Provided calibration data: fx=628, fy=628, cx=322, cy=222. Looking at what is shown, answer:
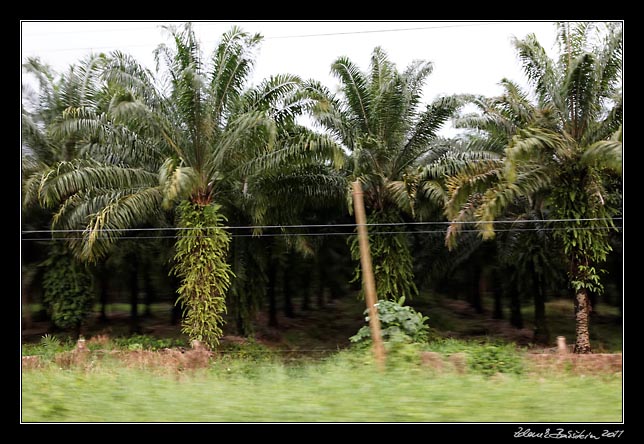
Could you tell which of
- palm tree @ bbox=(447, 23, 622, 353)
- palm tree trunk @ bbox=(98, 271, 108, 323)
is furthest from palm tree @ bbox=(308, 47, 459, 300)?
palm tree trunk @ bbox=(98, 271, 108, 323)

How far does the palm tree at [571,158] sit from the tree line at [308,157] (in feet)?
0.11

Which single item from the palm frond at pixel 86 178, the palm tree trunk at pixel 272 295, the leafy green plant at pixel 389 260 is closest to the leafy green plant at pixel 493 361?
the leafy green plant at pixel 389 260

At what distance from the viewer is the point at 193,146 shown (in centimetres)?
1452

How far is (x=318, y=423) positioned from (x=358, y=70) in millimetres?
10569

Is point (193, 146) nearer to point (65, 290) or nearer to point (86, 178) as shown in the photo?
point (86, 178)

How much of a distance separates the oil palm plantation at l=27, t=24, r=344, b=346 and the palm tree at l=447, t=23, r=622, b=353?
11.6 ft

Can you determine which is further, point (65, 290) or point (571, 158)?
point (65, 290)

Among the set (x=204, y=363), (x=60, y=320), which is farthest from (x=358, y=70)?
(x=60, y=320)

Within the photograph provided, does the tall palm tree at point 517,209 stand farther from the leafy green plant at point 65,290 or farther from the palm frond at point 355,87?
the leafy green plant at point 65,290

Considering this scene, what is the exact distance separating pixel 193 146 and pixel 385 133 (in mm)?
4803

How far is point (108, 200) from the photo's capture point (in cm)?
1517

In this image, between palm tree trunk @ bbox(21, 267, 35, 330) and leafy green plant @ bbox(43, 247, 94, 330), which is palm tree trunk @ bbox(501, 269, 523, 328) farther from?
palm tree trunk @ bbox(21, 267, 35, 330)

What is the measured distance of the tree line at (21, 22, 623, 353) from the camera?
1349 centimetres

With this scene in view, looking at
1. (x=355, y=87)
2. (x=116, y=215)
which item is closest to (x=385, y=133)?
(x=355, y=87)
